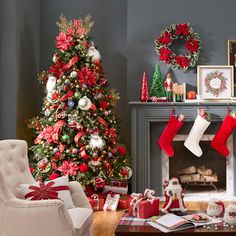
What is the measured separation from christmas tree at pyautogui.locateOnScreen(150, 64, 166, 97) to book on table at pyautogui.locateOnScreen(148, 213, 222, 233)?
289 cm

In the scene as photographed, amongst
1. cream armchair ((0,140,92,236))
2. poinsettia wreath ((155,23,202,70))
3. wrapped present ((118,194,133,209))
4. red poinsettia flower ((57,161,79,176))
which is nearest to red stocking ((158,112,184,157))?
poinsettia wreath ((155,23,202,70))

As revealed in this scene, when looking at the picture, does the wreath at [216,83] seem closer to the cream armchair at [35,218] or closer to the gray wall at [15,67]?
the gray wall at [15,67]

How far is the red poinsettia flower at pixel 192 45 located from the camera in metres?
5.55

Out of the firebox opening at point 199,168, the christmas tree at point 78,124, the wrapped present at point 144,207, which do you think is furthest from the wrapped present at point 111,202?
the wrapped present at point 144,207

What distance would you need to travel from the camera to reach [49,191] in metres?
2.99

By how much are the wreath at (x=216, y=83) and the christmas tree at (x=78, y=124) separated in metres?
1.34

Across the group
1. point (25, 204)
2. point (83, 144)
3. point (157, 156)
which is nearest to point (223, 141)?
point (157, 156)

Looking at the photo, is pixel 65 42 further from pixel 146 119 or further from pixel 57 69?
pixel 146 119

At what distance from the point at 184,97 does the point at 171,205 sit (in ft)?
8.94

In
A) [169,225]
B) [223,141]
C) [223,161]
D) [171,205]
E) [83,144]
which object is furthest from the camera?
[223,161]

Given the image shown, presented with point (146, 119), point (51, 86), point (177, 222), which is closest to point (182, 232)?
point (177, 222)

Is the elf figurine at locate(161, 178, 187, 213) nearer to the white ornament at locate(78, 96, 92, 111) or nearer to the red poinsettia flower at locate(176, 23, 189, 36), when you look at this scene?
the white ornament at locate(78, 96, 92, 111)

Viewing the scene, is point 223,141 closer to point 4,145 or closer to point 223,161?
point 223,161

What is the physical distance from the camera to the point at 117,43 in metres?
6.12
